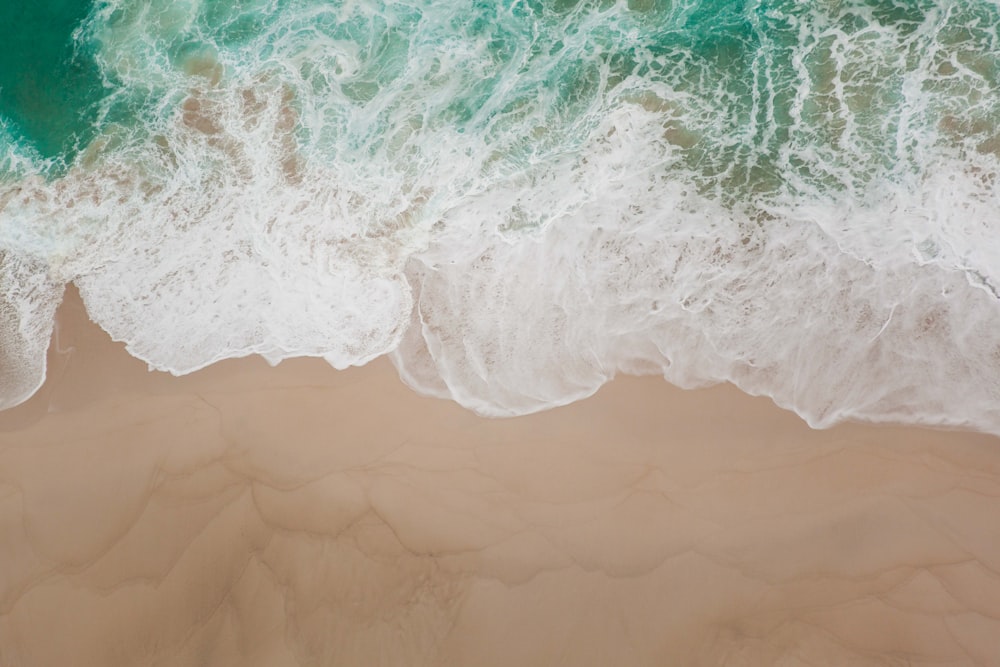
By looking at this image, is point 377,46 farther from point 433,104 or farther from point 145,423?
point 145,423

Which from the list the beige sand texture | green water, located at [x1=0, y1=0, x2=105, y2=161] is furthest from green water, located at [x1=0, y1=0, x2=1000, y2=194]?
the beige sand texture

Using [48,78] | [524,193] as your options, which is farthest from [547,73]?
[48,78]

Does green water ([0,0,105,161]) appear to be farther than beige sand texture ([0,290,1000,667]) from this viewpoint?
Yes

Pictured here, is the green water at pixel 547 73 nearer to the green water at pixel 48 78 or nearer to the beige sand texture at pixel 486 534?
the green water at pixel 48 78

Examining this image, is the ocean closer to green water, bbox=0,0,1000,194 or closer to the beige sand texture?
green water, bbox=0,0,1000,194

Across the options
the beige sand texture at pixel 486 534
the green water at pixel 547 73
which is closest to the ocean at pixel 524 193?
the green water at pixel 547 73

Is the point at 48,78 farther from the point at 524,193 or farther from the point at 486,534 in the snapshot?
the point at 486,534
